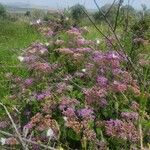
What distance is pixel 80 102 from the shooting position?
456cm

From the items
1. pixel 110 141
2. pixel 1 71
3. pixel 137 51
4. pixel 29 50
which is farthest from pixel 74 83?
pixel 1 71

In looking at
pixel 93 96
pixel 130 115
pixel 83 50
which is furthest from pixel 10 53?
pixel 130 115

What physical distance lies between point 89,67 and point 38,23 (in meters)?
4.17

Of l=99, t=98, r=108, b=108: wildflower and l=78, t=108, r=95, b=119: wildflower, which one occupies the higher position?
l=99, t=98, r=108, b=108: wildflower

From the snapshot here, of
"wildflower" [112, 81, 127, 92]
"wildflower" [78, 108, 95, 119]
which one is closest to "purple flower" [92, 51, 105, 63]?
"wildflower" [112, 81, 127, 92]

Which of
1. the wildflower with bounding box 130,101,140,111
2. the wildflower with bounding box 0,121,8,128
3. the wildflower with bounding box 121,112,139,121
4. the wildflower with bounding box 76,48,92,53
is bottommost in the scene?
the wildflower with bounding box 0,121,8,128

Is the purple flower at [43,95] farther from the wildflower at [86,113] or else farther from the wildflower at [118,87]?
the wildflower at [118,87]

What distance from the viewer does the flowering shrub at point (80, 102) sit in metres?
4.04

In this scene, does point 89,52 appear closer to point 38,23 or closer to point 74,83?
point 74,83

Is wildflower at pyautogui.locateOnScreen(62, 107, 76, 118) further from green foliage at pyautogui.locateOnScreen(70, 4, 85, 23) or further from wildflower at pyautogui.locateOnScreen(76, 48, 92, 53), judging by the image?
wildflower at pyautogui.locateOnScreen(76, 48, 92, 53)

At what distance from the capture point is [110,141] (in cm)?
423

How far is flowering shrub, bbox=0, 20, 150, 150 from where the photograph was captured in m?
4.04

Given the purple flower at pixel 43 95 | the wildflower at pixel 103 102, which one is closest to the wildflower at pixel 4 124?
the purple flower at pixel 43 95

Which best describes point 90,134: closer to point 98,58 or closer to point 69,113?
point 69,113
